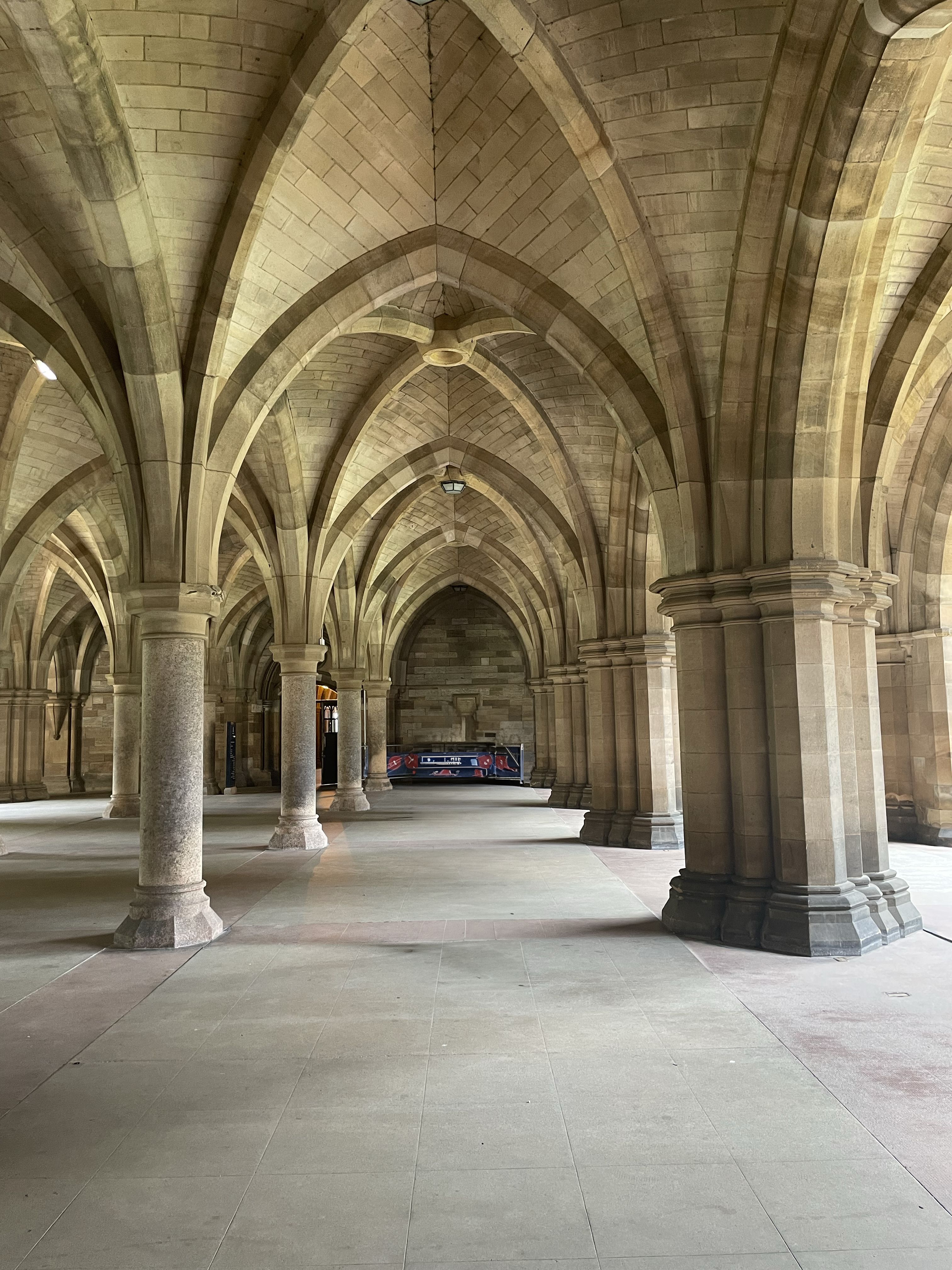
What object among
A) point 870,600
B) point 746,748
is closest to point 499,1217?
point 746,748

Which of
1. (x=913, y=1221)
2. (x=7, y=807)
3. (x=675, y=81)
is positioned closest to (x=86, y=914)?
(x=913, y=1221)

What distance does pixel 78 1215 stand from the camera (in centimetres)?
280

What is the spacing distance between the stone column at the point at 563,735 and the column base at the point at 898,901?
1036 centimetres

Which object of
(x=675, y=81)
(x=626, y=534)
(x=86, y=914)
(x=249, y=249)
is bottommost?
(x=86, y=914)

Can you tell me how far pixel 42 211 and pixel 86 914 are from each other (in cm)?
549

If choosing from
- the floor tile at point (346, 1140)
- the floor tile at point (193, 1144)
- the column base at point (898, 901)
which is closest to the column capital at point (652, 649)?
the column base at point (898, 901)

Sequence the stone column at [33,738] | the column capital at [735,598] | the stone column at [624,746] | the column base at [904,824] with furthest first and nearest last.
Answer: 1. the stone column at [33,738]
2. the stone column at [624,746]
3. the column base at [904,824]
4. the column capital at [735,598]

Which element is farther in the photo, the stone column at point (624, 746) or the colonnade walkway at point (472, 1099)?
the stone column at point (624, 746)

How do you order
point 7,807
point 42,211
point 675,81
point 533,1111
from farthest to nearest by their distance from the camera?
point 7,807
point 42,211
point 675,81
point 533,1111

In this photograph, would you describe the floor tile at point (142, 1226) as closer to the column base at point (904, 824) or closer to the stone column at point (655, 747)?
the stone column at point (655, 747)

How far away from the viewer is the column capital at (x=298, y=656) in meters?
12.6

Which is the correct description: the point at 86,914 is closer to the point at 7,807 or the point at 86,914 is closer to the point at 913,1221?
the point at 913,1221

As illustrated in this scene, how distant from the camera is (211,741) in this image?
23562 mm

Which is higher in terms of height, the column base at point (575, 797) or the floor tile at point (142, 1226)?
the column base at point (575, 797)
